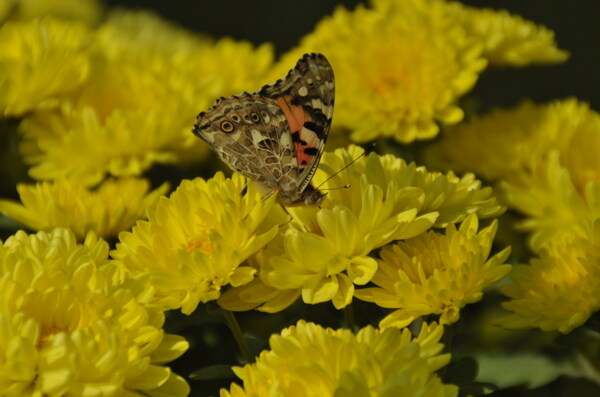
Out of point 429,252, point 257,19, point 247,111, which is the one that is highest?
point 247,111

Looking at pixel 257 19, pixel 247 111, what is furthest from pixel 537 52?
pixel 257 19

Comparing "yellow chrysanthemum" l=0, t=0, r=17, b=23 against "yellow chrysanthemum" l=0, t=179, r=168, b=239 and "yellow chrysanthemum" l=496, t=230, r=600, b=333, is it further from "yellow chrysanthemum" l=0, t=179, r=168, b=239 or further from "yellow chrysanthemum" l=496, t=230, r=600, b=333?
"yellow chrysanthemum" l=496, t=230, r=600, b=333

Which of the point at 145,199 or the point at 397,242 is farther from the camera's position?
the point at 145,199

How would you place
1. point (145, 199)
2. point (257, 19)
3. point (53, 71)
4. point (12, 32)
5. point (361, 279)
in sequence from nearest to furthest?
point (361, 279) → point (145, 199) → point (53, 71) → point (12, 32) → point (257, 19)

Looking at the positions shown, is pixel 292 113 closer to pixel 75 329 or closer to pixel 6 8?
pixel 75 329

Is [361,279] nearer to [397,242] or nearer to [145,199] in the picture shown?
[397,242]

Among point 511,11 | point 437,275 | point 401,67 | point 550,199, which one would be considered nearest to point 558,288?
point 437,275
